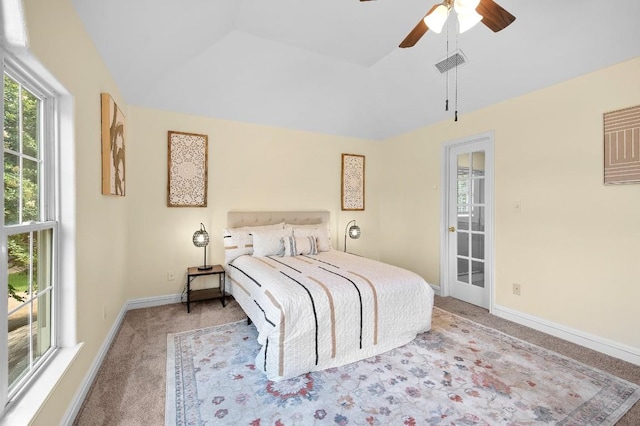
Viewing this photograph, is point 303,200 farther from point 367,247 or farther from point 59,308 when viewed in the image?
point 59,308

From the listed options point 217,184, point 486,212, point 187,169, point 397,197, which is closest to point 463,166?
point 486,212

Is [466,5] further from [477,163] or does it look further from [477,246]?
[477,246]

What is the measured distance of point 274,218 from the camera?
4117mm

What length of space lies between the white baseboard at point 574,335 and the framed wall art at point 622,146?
1.34m

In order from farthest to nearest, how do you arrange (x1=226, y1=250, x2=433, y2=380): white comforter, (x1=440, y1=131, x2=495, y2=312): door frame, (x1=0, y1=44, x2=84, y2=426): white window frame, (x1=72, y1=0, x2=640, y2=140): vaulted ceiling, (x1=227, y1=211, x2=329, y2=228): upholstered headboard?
(x1=227, y1=211, x2=329, y2=228): upholstered headboard, (x1=440, y1=131, x2=495, y2=312): door frame, (x1=72, y1=0, x2=640, y2=140): vaulted ceiling, (x1=226, y1=250, x2=433, y2=380): white comforter, (x1=0, y1=44, x2=84, y2=426): white window frame

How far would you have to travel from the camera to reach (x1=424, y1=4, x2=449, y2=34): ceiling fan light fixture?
5.89 feet

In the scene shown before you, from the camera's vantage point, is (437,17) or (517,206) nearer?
(437,17)

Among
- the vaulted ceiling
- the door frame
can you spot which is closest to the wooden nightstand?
the vaulted ceiling

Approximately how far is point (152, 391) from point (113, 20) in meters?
2.51

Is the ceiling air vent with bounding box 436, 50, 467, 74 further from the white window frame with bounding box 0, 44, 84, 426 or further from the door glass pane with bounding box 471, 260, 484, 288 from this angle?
the white window frame with bounding box 0, 44, 84, 426

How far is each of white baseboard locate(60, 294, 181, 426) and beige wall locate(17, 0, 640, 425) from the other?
0.06 meters

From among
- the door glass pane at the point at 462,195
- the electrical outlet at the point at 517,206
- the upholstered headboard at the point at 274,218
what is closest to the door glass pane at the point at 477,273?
the door glass pane at the point at 462,195

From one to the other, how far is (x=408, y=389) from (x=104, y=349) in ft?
7.72

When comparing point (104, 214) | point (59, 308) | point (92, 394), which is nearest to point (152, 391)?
point (92, 394)
